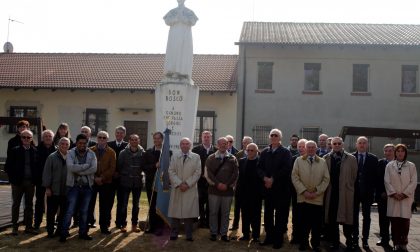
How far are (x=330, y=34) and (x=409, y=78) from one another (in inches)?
172

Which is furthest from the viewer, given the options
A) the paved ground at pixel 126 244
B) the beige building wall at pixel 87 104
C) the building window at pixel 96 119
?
the building window at pixel 96 119

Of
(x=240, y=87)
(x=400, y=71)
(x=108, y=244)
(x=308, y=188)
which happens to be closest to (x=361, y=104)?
(x=400, y=71)

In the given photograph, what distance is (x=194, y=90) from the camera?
9.70m

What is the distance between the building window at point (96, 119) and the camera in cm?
2298

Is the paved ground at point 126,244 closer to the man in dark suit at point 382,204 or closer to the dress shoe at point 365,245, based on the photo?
the dress shoe at point 365,245

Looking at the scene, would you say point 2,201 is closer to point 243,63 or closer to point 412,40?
point 243,63

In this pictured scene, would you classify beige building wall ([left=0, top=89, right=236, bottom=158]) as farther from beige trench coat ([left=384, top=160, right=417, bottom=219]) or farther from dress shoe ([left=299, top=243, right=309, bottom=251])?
dress shoe ([left=299, top=243, right=309, bottom=251])

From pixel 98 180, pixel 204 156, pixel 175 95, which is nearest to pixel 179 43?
pixel 175 95

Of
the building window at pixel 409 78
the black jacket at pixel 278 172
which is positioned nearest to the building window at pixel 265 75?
the building window at pixel 409 78

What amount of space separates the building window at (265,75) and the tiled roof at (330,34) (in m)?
1.14

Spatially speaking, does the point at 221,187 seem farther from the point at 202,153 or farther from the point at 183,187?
the point at 202,153

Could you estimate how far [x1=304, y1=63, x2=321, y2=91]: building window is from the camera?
21.9 metres

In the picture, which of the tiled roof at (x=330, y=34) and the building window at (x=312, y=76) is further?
the building window at (x=312, y=76)

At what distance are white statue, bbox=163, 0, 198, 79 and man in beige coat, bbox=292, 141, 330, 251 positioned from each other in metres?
3.45
